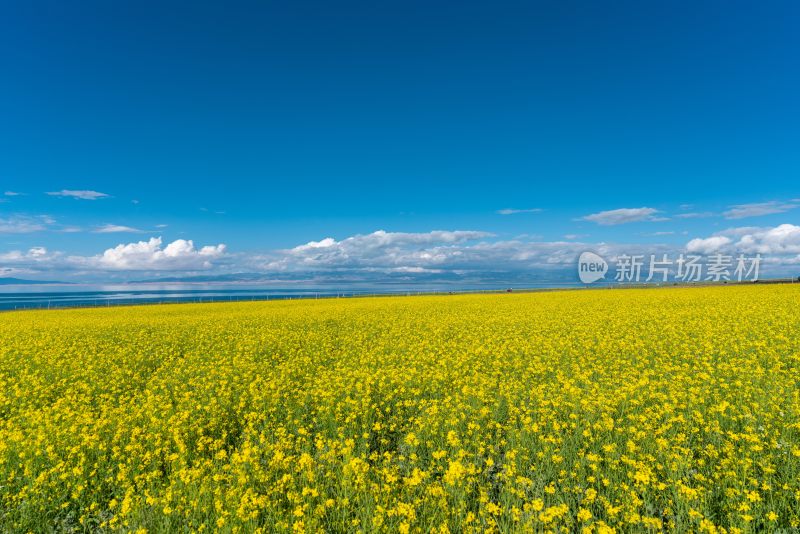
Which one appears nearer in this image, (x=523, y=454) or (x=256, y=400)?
(x=523, y=454)

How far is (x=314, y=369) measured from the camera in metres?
12.8

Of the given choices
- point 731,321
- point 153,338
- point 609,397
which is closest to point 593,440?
point 609,397

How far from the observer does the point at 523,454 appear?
21.1ft

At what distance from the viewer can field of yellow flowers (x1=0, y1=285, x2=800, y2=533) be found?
493cm

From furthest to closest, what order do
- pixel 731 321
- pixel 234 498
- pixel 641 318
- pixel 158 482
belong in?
pixel 641 318 < pixel 731 321 < pixel 158 482 < pixel 234 498

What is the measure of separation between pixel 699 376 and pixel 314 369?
36.3 feet

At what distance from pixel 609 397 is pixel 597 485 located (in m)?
3.73

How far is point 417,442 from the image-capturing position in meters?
6.35

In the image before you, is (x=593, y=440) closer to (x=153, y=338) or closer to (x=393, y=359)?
(x=393, y=359)

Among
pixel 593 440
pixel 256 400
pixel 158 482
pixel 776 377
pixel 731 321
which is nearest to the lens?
pixel 158 482

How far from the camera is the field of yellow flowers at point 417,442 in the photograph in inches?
194

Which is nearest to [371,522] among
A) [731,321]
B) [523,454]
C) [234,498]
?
[234,498]

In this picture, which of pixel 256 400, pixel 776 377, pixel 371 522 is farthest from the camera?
pixel 776 377

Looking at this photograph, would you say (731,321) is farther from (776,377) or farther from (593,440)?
(593,440)
